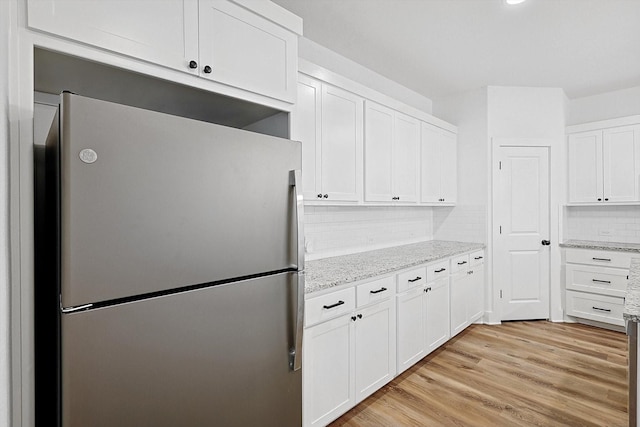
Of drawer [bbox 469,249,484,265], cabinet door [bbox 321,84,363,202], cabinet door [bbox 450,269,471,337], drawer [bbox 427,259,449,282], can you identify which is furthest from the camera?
drawer [bbox 469,249,484,265]

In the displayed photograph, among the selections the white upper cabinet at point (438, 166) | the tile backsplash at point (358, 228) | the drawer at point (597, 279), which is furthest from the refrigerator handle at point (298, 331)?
the drawer at point (597, 279)

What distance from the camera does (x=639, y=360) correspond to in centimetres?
140

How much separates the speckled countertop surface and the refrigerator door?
0.65 meters

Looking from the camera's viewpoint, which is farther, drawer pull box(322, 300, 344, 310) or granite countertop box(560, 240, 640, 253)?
granite countertop box(560, 240, 640, 253)

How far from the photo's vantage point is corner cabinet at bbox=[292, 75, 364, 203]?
2316mm

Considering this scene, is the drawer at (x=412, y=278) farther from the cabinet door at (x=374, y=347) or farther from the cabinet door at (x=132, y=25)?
the cabinet door at (x=132, y=25)

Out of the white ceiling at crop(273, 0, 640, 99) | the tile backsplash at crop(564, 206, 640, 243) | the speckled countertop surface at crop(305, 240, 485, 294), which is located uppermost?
the white ceiling at crop(273, 0, 640, 99)

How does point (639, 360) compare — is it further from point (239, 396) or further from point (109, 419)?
point (109, 419)

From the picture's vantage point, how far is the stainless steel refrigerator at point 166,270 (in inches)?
37.8

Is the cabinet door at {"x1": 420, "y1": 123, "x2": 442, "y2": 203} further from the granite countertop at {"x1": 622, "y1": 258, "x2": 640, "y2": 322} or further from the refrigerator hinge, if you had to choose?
the refrigerator hinge

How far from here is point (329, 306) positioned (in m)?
1.97

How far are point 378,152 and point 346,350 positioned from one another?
163cm

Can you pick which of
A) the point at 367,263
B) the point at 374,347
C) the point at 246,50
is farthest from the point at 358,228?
the point at 246,50

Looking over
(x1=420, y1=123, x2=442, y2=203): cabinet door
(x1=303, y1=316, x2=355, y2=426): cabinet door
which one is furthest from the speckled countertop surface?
(x1=420, y1=123, x2=442, y2=203): cabinet door
